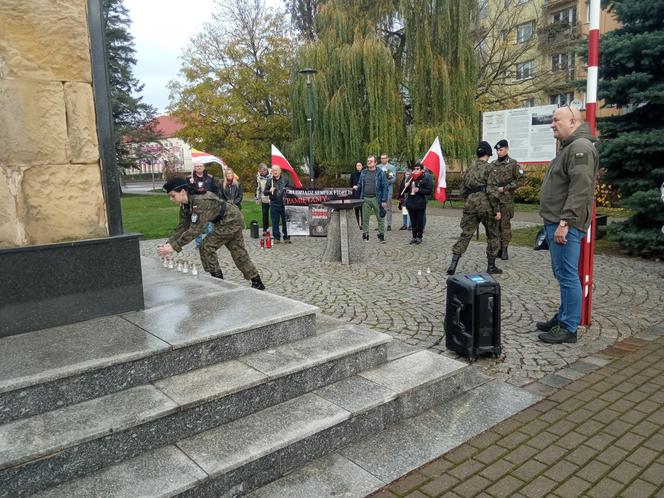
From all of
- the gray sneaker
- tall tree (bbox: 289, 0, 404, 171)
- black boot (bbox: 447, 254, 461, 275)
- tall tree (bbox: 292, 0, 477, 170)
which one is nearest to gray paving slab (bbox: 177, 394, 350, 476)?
the gray sneaker

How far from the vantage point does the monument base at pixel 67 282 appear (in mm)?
4023

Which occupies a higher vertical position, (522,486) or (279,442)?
(279,442)

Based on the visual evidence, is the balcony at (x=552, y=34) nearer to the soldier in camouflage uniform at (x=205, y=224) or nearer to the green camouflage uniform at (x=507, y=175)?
the green camouflage uniform at (x=507, y=175)

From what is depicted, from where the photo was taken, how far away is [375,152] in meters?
21.2

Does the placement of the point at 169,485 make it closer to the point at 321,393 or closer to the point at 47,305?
the point at 321,393

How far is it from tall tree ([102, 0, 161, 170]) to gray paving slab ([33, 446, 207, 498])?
38020mm

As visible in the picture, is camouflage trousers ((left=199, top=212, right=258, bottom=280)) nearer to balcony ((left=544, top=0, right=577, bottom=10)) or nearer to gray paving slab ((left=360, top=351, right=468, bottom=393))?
gray paving slab ((left=360, top=351, right=468, bottom=393))

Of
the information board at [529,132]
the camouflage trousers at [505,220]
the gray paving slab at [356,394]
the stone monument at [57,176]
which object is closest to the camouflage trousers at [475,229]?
the camouflage trousers at [505,220]

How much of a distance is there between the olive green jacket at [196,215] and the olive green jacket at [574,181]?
3888 mm

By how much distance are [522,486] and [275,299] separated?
8.90ft

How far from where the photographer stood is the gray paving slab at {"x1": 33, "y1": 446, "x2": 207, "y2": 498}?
8.98 ft

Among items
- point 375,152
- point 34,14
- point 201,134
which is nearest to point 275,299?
point 34,14

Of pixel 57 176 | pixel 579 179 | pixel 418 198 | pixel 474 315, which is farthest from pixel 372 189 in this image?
pixel 57 176

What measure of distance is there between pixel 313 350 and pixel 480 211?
5.20m
